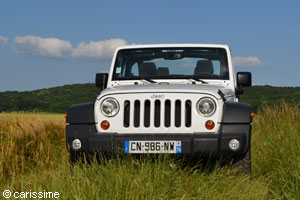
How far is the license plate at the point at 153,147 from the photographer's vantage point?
4816 mm

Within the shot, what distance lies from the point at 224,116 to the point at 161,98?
76 cm

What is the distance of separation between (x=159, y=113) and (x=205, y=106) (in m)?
0.54

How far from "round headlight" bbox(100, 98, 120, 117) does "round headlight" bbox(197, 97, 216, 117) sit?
972 millimetres

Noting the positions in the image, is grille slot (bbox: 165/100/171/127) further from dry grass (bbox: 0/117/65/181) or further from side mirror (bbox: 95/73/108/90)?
dry grass (bbox: 0/117/65/181)

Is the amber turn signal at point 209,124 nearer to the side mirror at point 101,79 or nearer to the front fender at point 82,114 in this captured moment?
the front fender at point 82,114

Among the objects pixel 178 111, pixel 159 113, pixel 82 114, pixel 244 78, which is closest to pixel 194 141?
pixel 178 111

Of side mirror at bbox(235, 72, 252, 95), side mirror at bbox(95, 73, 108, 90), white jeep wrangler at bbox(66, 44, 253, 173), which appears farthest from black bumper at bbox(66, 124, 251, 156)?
side mirror at bbox(95, 73, 108, 90)

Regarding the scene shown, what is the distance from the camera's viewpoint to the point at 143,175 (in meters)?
4.23

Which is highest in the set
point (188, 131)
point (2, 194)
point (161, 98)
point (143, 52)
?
point (143, 52)

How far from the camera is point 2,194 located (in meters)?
4.45

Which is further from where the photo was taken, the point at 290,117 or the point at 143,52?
the point at 290,117

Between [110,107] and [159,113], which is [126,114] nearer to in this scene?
[110,107]

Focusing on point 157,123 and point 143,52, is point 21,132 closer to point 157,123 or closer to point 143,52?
point 143,52

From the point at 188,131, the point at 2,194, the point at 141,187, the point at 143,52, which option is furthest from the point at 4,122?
the point at 141,187
